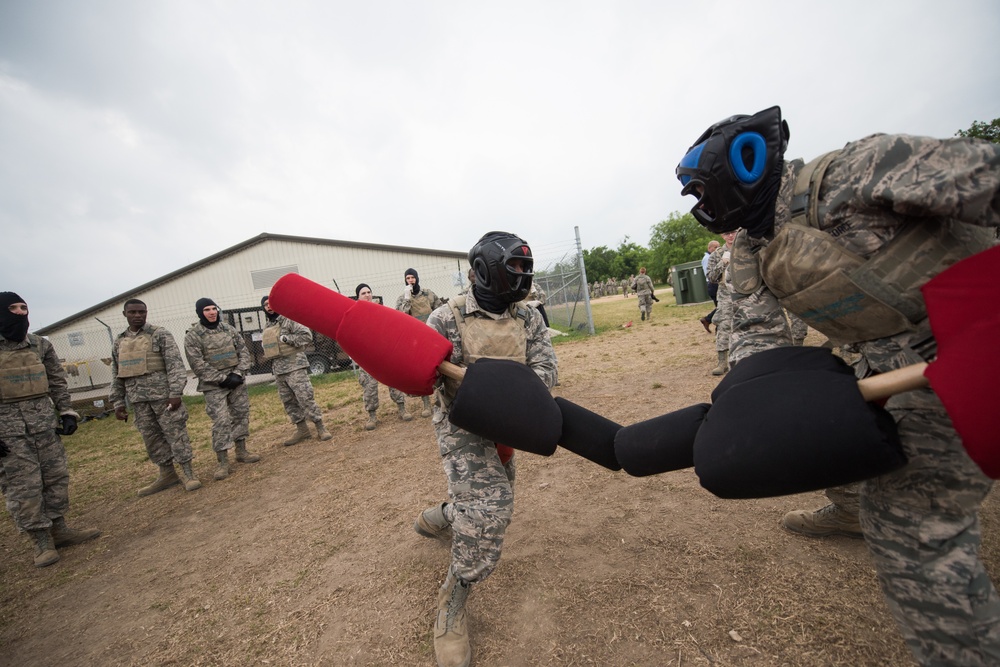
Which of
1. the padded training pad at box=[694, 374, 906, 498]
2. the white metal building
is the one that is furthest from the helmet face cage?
the white metal building

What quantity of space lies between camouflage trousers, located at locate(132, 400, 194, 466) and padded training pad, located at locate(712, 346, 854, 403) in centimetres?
667

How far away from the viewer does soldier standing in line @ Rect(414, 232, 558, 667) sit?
2.25 m

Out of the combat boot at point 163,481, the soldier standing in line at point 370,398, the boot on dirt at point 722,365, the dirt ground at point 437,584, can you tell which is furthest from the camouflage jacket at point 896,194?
the combat boot at point 163,481

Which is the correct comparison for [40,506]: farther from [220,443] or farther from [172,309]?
[172,309]

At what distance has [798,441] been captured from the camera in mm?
1146

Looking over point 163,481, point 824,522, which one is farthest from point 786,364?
point 163,481

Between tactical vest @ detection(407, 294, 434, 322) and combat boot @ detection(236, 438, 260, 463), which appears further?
tactical vest @ detection(407, 294, 434, 322)

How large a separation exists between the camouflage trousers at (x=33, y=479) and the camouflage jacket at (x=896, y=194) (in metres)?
6.81

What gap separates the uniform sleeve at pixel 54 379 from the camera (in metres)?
4.79

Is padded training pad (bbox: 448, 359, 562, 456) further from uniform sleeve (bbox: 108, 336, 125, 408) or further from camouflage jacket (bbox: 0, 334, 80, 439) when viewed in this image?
uniform sleeve (bbox: 108, 336, 125, 408)

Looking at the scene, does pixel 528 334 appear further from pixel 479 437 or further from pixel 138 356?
pixel 138 356

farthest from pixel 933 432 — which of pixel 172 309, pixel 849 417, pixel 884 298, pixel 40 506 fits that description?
pixel 172 309

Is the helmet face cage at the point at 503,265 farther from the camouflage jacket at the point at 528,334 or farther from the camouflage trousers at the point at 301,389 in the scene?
the camouflage trousers at the point at 301,389

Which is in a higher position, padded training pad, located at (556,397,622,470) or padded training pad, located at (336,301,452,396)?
padded training pad, located at (336,301,452,396)
